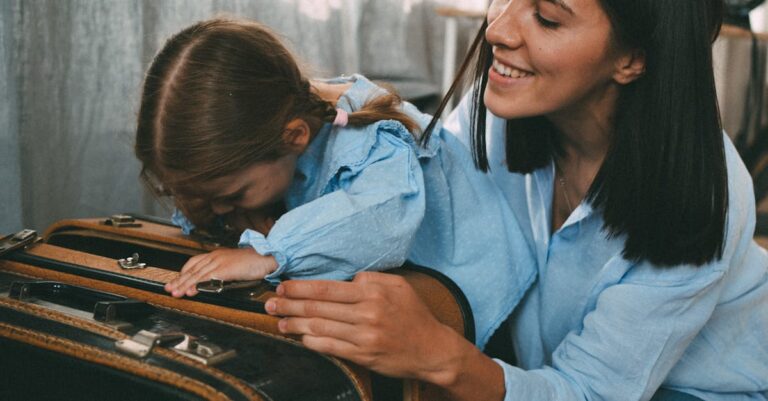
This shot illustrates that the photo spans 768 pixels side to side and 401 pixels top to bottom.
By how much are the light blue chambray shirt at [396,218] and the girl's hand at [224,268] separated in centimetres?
1

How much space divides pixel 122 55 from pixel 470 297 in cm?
74

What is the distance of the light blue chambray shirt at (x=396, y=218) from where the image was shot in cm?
90

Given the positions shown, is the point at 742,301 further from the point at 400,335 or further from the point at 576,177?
the point at 400,335

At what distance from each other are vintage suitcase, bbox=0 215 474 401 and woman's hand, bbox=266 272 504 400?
0.07ft

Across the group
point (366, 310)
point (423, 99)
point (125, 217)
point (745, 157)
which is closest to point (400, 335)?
point (366, 310)

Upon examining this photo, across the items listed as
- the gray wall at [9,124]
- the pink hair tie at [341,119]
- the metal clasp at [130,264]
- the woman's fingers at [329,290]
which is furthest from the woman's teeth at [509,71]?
the gray wall at [9,124]

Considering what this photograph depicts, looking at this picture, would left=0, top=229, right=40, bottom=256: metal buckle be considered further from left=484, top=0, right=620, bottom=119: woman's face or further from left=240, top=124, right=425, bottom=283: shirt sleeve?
left=484, top=0, right=620, bottom=119: woman's face

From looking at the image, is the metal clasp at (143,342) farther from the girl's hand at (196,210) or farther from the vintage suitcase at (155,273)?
the girl's hand at (196,210)

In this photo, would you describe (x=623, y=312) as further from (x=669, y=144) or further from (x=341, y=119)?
(x=341, y=119)

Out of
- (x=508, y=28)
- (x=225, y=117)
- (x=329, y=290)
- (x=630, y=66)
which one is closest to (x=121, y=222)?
(x=225, y=117)

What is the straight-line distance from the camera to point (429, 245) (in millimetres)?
1085

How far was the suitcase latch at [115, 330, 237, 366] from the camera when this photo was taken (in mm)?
661

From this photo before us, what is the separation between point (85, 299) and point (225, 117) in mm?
297

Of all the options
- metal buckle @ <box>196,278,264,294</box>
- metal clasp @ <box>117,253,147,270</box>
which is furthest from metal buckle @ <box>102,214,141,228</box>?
metal buckle @ <box>196,278,264,294</box>
